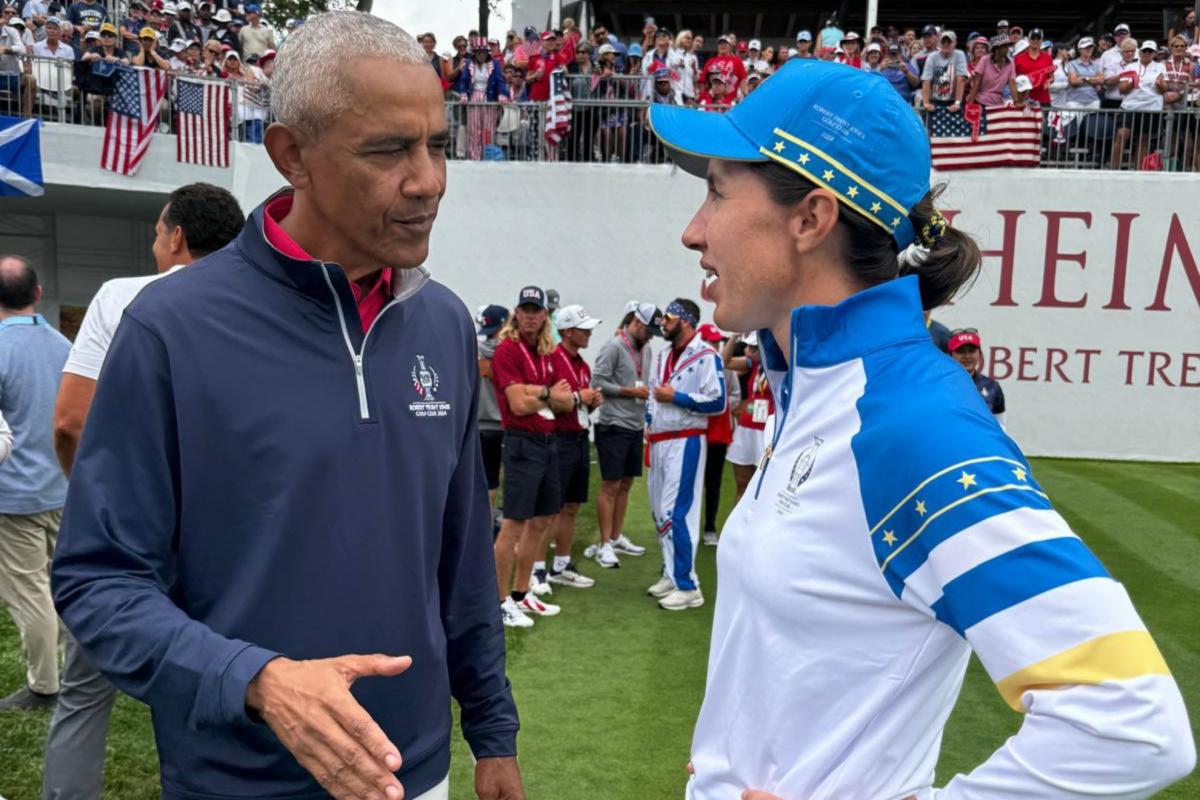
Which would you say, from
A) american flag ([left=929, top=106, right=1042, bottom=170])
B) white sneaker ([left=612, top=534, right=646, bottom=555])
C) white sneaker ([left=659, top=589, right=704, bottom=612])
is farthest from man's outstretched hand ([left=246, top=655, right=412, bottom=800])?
american flag ([left=929, top=106, right=1042, bottom=170])

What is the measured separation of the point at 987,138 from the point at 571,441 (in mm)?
10444

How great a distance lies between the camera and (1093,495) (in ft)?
39.9

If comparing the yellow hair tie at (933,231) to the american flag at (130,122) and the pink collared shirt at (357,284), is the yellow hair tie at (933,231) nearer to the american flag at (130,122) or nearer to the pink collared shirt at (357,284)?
the pink collared shirt at (357,284)

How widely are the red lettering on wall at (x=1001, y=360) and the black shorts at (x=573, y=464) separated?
950 centimetres

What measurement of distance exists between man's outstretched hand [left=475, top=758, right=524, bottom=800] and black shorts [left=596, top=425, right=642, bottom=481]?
269 inches

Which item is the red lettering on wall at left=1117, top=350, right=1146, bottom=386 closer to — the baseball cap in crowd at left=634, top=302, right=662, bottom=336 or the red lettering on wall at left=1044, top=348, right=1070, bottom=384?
the red lettering on wall at left=1044, top=348, right=1070, bottom=384

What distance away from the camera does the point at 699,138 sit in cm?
182

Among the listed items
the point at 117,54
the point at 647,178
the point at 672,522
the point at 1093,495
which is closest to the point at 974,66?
the point at 647,178

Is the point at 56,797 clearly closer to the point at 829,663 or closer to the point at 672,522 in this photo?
the point at 829,663

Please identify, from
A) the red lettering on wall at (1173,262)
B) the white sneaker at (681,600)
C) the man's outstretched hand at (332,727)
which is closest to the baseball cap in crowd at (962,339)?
the white sneaker at (681,600)

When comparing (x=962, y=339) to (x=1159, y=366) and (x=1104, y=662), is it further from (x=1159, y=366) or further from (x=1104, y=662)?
(x=1159, y=366)

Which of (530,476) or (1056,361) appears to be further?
(1056,361)

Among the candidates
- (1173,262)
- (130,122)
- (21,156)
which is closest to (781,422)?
(1173,262)

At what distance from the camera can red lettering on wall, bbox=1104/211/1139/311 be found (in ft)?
50.0
